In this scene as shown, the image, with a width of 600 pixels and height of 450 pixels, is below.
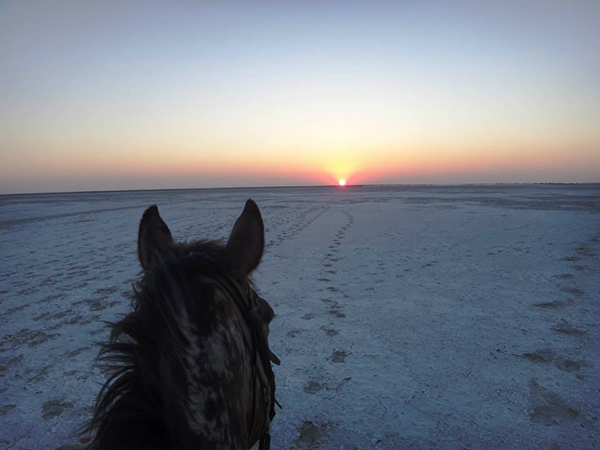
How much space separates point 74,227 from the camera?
14.1 m

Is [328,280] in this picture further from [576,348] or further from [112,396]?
[112,396]

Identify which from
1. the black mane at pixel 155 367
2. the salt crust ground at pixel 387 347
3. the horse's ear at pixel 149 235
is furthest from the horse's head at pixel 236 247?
the salt crust ground at pixel 387 347

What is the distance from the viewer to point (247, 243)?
4.06 ft

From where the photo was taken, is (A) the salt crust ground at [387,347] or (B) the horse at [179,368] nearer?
(B) the horse at [179,368]

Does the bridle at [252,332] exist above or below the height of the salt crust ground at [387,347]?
above

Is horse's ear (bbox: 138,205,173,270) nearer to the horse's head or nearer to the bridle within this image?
the horse's head

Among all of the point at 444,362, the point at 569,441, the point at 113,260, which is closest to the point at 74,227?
the point at 113,260

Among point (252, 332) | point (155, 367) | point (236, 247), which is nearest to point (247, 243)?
point (236, 247)

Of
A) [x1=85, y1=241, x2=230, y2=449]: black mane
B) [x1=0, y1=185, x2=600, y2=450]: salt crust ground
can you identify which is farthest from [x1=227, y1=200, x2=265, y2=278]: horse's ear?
[x1=0, y1=185, x2=600, y2=450]: salt crust ground

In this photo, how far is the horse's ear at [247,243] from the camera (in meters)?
1.19

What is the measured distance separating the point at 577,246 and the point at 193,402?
1113cm

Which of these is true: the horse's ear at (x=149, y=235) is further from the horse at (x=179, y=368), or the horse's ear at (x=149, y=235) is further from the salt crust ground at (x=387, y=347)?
the salt crust ground at (x=387, y=347)

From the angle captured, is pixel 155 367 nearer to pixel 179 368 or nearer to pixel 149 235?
pixel 179 368

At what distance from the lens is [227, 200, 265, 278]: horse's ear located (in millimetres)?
1188
